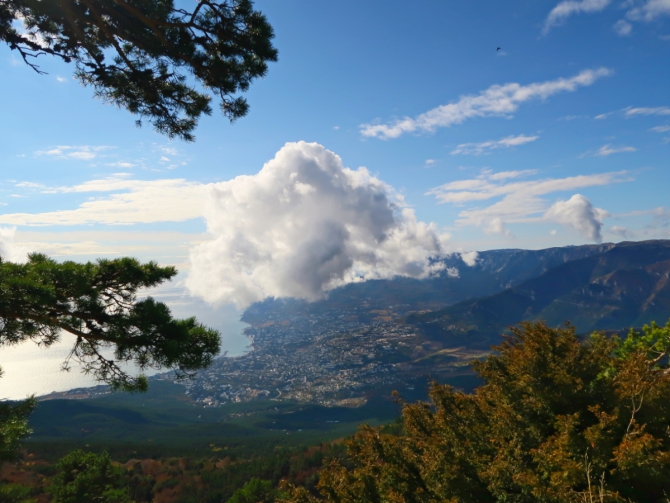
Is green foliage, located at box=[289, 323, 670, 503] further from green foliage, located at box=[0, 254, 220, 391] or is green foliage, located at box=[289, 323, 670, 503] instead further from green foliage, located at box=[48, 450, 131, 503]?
green foliage, located at box=[48, 450, 131, 503]

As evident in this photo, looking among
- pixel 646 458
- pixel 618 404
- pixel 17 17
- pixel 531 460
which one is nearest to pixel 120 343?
pixel 17 17

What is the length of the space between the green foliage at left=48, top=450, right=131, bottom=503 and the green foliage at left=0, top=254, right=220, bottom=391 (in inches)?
1143

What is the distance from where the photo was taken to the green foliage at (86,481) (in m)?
25.8

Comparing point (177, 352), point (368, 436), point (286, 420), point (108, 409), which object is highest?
point (177, 352)

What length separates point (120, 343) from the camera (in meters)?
5.80

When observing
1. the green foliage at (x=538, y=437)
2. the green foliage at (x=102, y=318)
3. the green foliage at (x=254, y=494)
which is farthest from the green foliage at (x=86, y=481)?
the green foliage at (x=102, y=318)

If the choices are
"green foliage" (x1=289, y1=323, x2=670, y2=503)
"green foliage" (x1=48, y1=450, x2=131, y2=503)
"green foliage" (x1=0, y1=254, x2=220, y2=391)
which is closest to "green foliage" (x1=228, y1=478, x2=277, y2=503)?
"green foliage" (x1=48, y1=450, x2=131, y2=503)

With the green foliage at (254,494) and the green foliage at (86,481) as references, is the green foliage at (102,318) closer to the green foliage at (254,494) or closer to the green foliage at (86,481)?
the green foliage at (86,481)

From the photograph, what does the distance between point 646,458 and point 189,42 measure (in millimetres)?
12664

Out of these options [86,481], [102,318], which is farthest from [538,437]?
[86,481]

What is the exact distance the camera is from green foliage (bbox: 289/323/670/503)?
7785 millimetres

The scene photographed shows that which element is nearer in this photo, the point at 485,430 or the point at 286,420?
the point at 485,430

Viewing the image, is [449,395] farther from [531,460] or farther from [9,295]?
[9,295]

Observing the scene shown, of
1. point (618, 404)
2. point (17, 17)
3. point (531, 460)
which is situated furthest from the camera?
point (531, 460)
